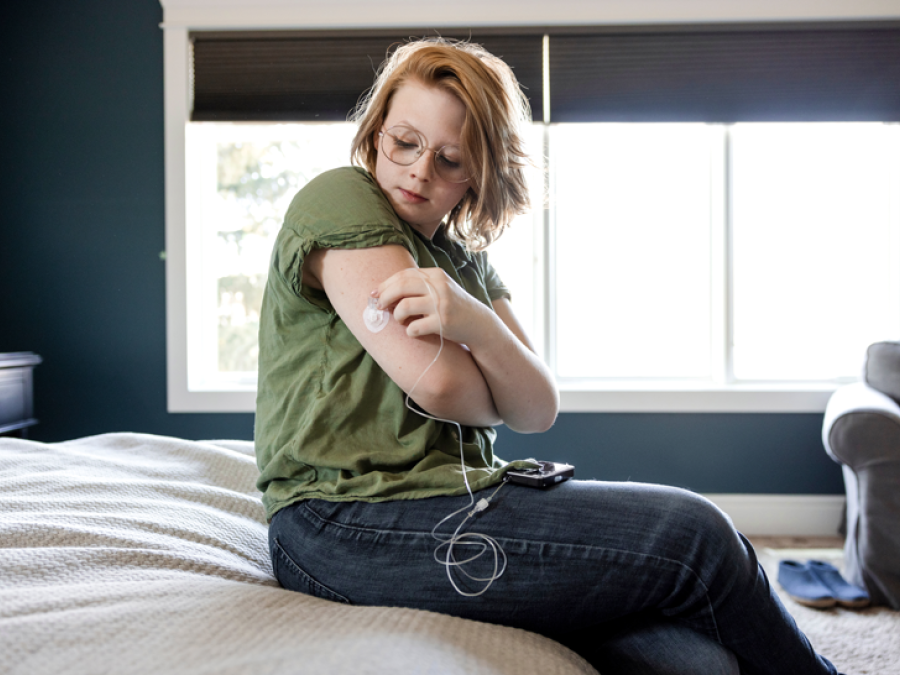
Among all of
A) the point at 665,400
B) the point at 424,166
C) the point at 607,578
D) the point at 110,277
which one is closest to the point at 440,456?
the point at 607,578

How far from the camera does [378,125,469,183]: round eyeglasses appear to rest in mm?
1041

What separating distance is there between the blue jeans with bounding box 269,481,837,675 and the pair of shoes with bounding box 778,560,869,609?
5.00 feet

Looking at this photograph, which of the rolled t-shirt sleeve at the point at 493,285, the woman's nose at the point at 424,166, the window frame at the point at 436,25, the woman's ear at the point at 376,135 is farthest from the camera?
the window frame at the point at 436,25

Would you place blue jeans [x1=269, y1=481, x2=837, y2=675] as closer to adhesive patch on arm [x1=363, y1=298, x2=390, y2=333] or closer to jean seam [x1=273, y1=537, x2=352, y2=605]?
jean seam [x1=273, y1=537, x2=352, y2=605]

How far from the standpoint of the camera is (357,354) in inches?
36.9

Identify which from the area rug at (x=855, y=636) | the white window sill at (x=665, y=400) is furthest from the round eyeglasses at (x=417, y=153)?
the white window sill at (x=665, y=400)

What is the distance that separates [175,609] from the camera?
0.71 meters

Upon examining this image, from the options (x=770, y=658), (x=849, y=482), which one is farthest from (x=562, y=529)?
(x=849, y=482)

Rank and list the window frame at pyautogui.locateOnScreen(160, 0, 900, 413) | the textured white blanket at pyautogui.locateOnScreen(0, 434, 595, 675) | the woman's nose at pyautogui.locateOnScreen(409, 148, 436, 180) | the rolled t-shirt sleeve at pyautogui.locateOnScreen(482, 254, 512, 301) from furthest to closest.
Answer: the window frame at pyautogui.locateOnScreen(160, 0, 900, 413)
the rolled t-shirt sleeve at pyautogui.locateOnScreen(482, 254, 512, 301)
the woman's nose at pyautogui.locateOnScreen(409, 148, 436, 180)
the textured white blanket at pyautogui.locateOnScreen(0, 434, 595, 675)

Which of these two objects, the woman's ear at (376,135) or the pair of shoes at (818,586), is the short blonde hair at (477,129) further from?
the pair of shoes at (818,586)

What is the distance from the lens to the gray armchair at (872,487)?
206cm

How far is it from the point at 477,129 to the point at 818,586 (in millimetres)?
1973

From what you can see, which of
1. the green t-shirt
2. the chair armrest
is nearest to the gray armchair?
the chair armrest

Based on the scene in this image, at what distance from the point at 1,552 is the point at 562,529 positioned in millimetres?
683
